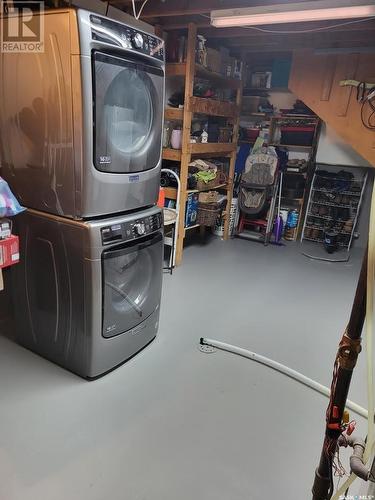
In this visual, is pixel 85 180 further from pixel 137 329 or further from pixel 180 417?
pixel 180 417

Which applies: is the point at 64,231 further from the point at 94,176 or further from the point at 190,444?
the point at 190,444

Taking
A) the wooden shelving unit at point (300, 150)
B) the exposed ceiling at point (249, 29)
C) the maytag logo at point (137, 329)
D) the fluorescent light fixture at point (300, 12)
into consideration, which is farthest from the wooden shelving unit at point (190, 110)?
the maytag logo at point (137, 329)

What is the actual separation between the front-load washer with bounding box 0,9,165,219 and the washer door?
236mm

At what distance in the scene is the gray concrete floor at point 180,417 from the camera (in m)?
1.50

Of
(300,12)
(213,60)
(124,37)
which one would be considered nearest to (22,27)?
(124,37)

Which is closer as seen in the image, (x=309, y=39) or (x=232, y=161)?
(x=309, y=39)

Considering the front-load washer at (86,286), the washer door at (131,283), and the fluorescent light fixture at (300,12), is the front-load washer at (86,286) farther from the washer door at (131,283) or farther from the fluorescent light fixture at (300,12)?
the fluorescent light fixture at (300,12)

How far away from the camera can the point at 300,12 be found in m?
2.53

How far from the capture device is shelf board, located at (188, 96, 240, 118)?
355cm

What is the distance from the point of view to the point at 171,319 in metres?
2.79

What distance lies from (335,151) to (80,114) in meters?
4.22

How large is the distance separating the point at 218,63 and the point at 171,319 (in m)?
2.90

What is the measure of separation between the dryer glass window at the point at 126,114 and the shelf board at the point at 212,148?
5.26 ft

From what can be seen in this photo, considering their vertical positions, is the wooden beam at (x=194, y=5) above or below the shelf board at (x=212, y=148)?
above
